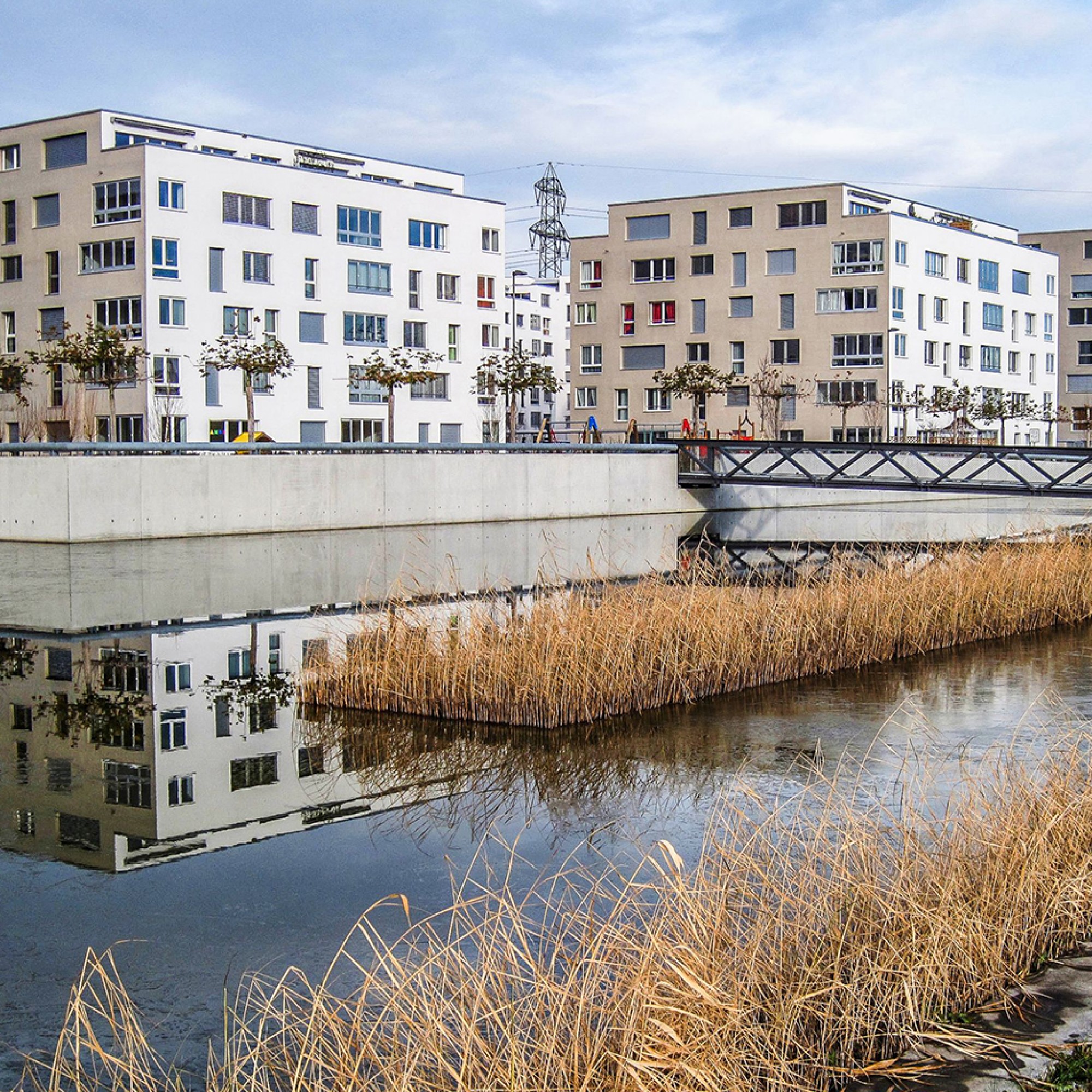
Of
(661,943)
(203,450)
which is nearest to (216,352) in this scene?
(203,450)

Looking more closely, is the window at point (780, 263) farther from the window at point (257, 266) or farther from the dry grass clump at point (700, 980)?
the dry grass clump at point (700, 980)

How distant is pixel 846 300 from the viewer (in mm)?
70875

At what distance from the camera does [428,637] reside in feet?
41.8

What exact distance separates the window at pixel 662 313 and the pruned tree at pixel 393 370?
17.0 m

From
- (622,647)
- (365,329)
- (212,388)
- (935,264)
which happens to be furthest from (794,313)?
(622,647)

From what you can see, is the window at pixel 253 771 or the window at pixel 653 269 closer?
the window at pixel 253 771

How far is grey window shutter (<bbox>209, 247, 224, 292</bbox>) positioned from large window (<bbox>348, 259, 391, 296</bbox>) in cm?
637

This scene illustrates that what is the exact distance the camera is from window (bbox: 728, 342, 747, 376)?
73.3 metres

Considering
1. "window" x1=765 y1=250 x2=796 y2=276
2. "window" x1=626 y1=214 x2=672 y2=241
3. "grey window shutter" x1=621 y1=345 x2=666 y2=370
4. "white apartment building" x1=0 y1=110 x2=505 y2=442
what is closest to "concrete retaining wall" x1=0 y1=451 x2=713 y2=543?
"white apartment building" x1=0 y1=110 x2=505 y2=442

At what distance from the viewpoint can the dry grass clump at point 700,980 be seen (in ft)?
14.4

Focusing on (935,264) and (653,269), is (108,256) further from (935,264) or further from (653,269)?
(935,264)

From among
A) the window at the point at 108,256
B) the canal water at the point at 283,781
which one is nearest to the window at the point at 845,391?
the window at the point at 108,256

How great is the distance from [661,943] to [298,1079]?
50.7 inches

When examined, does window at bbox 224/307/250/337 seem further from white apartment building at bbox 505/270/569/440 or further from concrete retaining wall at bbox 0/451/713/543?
white apartment building at bbox 505/270/569/440
